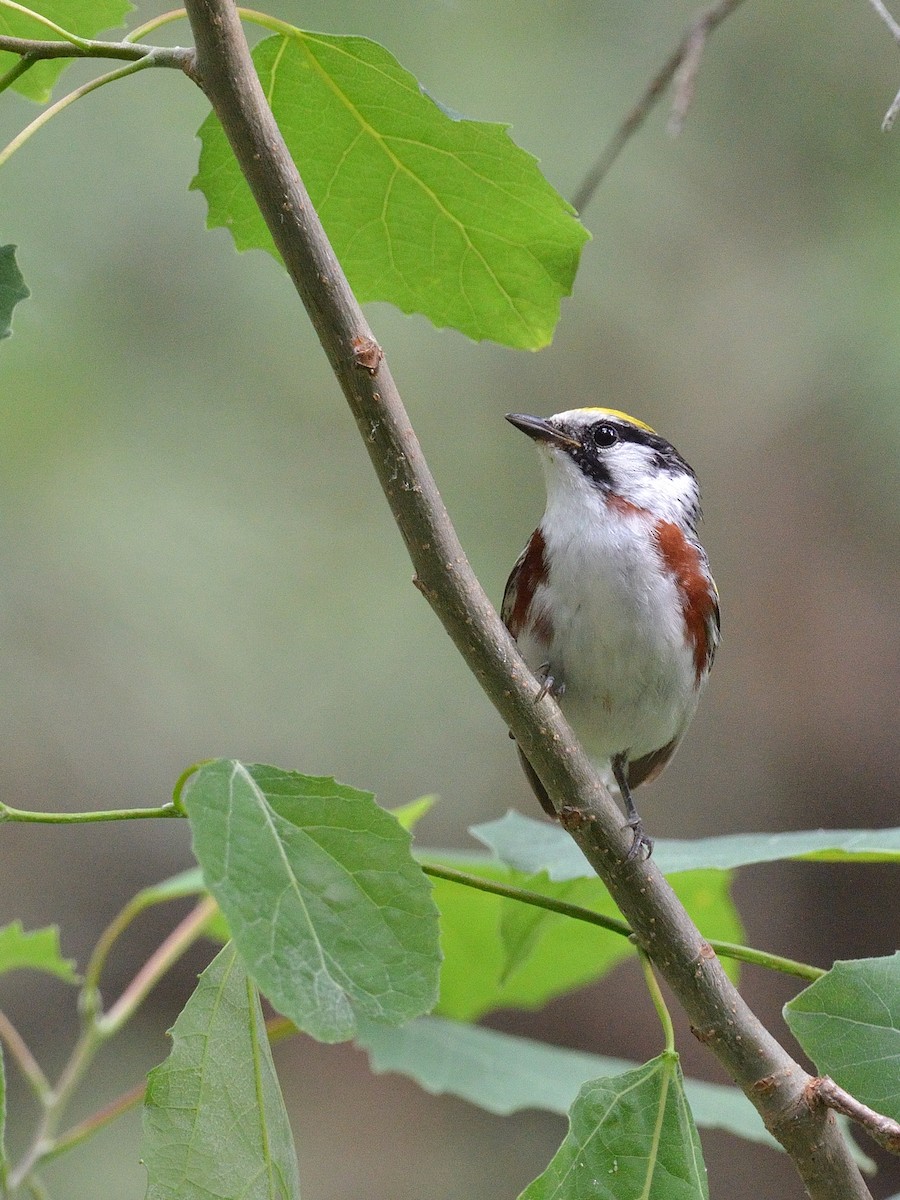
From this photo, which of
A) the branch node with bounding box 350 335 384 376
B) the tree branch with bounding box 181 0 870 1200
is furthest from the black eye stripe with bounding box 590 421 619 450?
the branch node with bounding box 350 335 384 376

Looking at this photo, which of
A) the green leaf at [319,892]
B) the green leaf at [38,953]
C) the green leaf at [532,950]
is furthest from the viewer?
the green leaf at [532,950]

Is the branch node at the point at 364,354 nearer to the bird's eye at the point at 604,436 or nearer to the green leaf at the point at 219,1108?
the green leaf at the point at 219,1108

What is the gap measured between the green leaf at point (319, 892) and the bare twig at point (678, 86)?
59.4 inches

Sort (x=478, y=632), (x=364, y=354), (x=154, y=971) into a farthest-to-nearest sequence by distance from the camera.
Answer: (x=154, y=971) → (x=478, y=632) → (x=364, y=354)

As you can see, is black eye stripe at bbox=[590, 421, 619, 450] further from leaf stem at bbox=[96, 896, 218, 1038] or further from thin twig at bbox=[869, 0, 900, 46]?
leaf stem at bbox=[96, 896, 218, 1038]

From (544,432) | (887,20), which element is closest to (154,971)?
(544,432)

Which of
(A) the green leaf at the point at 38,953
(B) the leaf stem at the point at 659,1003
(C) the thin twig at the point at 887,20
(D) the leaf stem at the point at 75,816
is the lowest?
(A) the green leaf at the point at 38,953

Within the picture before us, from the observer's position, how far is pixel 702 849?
2.43m

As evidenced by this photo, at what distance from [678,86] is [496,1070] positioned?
2.16 m

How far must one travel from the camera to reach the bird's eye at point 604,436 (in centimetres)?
346

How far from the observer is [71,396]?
6703 mm

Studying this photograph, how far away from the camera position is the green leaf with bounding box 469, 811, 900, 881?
1.98 meters

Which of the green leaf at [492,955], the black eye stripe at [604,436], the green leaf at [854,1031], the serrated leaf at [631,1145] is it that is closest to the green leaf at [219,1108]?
the serrated leaf at [631,1145]

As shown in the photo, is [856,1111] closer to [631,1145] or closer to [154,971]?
[631,1145]
